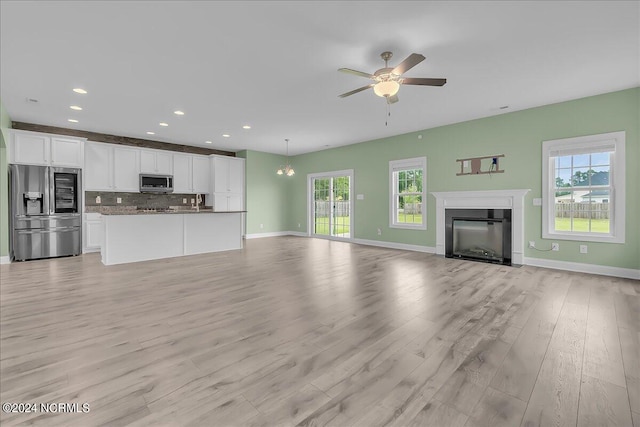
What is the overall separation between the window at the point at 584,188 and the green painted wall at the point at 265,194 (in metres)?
7.21

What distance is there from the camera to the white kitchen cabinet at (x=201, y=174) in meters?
8.33

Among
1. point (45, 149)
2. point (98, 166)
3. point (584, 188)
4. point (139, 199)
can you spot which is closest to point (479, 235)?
point (584, 188)

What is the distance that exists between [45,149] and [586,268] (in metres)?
10.2

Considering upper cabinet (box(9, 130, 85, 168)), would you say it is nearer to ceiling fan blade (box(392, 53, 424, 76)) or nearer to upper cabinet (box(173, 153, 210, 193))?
upper cabinet (box(173, 153, 210, 193))

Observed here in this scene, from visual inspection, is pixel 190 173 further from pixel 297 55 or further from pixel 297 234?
pixel 297 55

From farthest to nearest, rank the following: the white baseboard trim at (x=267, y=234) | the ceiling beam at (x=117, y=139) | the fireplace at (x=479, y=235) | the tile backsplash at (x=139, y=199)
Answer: the white baseboard trim at (x=267, y=234)
the tile backsplash at (x=139, y=199)
the ceiling beam at (x=117, y=139)
the fireplace at (x=479, y=235)

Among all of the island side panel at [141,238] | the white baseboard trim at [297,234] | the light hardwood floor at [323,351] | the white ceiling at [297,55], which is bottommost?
the light hardwood floor at [323,351]

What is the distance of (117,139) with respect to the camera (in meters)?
7.25

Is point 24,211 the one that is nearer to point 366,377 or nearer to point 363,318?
point 363,318

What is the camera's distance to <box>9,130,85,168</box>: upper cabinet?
18.5ft

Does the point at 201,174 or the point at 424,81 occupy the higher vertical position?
the point at 424,81

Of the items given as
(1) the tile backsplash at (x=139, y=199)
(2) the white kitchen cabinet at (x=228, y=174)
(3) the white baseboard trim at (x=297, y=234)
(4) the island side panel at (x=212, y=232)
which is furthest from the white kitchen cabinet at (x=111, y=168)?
(3) the white baseboard trim at (x=297, y=234)

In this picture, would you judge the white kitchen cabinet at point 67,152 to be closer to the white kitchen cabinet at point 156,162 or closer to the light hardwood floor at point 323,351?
the white kitchen cabinet at point 156,162

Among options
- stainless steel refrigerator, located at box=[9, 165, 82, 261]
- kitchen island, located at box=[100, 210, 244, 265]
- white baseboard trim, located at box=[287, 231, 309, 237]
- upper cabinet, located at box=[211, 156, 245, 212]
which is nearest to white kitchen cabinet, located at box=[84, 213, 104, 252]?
stainless steel refrigerator, located at box=[9, 165, 82, 261]
